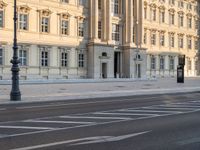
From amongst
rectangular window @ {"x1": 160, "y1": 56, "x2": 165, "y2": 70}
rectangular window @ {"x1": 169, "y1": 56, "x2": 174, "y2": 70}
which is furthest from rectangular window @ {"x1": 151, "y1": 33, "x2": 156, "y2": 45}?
rectangular window @ {"x1": 169, "y1": 56, "x2": 174, "y2": 70}

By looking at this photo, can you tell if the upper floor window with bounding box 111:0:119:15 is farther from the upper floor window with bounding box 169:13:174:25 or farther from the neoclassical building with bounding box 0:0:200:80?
the upper floor window with bounding box 169:13:174:25

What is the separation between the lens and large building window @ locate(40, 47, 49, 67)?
178 feet

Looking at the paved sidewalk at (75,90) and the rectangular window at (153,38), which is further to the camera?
the rectangular window at (153,38)

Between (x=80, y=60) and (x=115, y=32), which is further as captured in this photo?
(x=115, y=32)

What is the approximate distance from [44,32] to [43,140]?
4604 cm

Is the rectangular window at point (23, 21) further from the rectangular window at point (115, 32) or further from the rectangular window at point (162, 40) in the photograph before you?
the rectangular window at point (162, 40)

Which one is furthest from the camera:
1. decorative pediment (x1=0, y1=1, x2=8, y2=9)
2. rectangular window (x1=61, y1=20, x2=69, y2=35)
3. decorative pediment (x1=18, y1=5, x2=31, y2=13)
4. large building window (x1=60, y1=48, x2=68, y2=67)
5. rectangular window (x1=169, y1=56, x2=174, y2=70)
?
rectangular window (x1=169, y1=56, x2=174, y2=70)

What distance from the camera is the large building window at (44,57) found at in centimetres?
5441

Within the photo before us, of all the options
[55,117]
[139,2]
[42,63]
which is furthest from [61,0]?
[55,117]

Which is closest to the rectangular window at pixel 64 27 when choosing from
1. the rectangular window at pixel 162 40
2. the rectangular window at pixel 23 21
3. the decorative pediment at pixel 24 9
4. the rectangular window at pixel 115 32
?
the decorative pediment at pixel 24 9

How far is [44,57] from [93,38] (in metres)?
8.98

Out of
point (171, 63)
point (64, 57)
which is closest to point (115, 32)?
point (64, 57)

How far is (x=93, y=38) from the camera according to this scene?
60.2 meters

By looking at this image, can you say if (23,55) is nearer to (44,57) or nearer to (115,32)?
(44,57)
